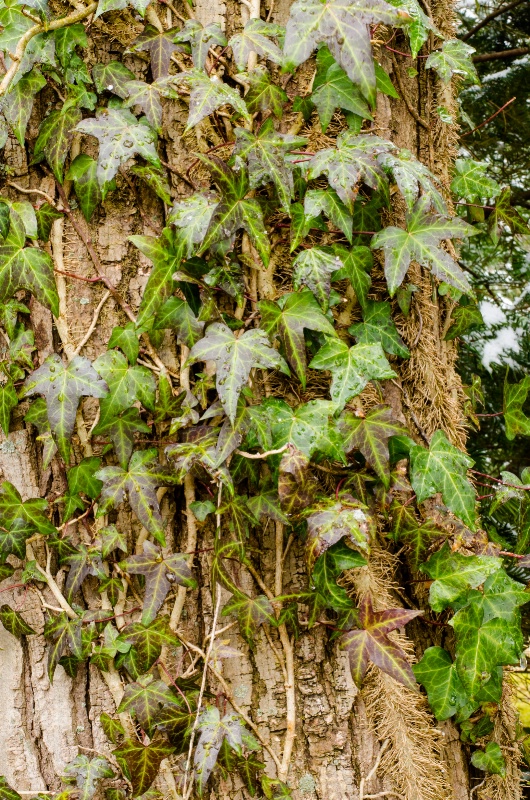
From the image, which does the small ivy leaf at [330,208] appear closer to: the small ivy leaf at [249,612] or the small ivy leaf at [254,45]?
the small ivy leaf at [254,45]

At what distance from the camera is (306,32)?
4.12 feet

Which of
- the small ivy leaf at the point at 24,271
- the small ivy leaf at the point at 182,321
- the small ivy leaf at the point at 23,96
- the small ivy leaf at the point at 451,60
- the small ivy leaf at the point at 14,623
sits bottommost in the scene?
the small ivy leaf at the point at 14,623

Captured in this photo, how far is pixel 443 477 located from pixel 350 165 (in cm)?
68

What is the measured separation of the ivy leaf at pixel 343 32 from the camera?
123 cm

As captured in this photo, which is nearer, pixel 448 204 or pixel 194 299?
pixel 194 299

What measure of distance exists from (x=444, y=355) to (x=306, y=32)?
884 millimetres

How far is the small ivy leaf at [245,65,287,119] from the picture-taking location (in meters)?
1.46

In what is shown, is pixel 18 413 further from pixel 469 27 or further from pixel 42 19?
pixel 469 27

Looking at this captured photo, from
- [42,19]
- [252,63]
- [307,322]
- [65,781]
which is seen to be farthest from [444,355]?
[65,781]

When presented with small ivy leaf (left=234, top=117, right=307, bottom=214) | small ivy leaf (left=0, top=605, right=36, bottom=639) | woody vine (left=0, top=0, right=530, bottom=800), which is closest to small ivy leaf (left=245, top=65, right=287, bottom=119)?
woody vine (left=0, top=0, right=530, bottom=800)

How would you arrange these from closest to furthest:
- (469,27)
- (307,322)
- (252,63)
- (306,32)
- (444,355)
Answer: (306,32)
(307,322)
(252,63)
(444,355)
(469,27)

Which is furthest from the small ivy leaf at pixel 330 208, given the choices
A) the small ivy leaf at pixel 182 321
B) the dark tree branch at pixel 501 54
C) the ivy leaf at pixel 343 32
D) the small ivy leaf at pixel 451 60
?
the dark tree branch at pixel 501 54

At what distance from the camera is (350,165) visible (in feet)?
4.53

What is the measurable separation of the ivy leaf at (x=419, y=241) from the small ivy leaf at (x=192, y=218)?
372 millimetres
